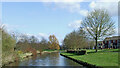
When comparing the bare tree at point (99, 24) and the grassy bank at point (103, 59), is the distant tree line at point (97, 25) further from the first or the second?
the grassy bank at point (103, 59)

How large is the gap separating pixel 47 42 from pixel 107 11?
77608 mm

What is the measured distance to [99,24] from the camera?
3700 centimetres

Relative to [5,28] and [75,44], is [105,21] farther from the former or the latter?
[5,28]

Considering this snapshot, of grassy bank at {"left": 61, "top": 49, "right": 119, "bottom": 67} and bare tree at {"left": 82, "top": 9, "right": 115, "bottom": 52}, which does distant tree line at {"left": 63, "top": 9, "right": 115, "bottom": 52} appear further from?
grassy bank at {"left": 61, "top": 49, "right": 119, "bottom": 67}

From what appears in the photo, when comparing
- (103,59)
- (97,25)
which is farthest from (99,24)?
(103,59)

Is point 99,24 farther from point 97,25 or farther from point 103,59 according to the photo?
point 103,59

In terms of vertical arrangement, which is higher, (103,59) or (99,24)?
(99,24)

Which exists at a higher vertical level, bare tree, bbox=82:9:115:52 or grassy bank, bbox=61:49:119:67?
bare tree, bbox=82:9:115:52

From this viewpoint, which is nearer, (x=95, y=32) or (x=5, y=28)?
(x=5, y=28)

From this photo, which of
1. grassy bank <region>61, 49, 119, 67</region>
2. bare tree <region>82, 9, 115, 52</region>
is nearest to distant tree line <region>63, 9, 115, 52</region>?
bare tree <region>82, 9, 115, 52</region>

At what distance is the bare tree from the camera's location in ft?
120

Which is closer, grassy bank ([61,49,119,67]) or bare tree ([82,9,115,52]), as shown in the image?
grassy bank ([61,49,119,67])

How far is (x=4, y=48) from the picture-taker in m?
28.4

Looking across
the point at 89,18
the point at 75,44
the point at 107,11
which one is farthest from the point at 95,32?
the point at 75,44
